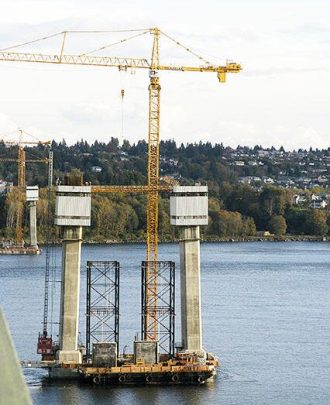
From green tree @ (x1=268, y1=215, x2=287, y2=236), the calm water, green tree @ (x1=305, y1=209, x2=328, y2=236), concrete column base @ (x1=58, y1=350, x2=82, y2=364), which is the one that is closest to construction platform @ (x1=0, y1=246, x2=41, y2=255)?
the calm water

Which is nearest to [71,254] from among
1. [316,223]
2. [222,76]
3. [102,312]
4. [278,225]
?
[102,312]

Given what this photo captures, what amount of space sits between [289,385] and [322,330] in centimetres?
1533

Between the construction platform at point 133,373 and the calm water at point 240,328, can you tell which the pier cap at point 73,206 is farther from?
the calm water at point 240,328

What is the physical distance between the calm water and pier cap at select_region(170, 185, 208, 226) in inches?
173

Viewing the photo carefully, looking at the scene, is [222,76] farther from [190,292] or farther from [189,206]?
[190,292]

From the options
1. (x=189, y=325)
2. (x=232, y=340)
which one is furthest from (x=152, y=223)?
(x=189, y=325)

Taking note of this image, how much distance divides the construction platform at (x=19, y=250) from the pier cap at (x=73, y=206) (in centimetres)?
8443

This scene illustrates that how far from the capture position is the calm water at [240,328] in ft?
101

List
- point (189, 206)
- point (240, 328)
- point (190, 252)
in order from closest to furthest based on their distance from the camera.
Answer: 1. point (190, 252)
2. point (189, 206)
3. point (240, 328)

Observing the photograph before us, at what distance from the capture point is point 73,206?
104 ft

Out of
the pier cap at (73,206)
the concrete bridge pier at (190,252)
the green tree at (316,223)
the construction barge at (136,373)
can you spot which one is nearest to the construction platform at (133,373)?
the construction barge at (136,373)

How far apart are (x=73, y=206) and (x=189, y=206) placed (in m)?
3.11

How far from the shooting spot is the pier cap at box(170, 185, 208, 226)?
3241 cm

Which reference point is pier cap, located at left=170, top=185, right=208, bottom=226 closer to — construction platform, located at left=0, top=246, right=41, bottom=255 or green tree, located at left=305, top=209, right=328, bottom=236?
construction platform, located at left=0, top=246, right=41, bottom=255
